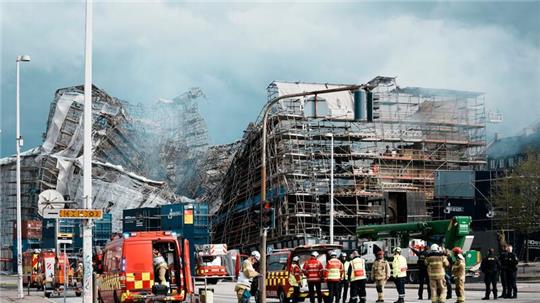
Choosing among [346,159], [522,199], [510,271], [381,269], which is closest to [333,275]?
[381,269]

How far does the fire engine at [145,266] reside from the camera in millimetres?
24906

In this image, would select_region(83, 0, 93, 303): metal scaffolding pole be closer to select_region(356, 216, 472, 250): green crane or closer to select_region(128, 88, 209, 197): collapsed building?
select_region(356, 216, 472, 250): green crane

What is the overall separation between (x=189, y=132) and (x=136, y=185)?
379 inches

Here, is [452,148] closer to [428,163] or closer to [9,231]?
[428,163]

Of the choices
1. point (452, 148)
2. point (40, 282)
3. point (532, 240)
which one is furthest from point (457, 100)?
point (40, 282)

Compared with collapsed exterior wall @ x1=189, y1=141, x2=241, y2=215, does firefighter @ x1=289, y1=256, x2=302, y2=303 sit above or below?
below

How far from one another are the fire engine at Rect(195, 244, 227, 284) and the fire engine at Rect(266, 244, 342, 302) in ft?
77.5

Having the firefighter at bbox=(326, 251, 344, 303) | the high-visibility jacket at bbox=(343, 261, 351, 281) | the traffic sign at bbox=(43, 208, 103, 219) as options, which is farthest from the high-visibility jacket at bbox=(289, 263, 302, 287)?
the traffic sign at bbox=(43, 208, 103, 219)

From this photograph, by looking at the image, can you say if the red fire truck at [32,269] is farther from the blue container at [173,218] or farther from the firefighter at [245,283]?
the firefighter at [245,283]

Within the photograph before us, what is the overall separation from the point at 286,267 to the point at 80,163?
67.0m

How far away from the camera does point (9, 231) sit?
9950cm

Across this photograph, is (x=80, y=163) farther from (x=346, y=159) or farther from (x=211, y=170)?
(x=346, y=159)

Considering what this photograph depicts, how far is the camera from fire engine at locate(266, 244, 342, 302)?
1129 inches

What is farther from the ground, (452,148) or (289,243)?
(452,148)
